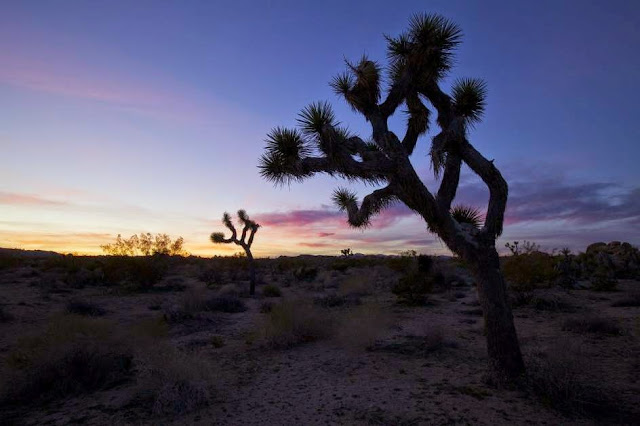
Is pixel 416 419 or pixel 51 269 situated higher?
pixel 51 269

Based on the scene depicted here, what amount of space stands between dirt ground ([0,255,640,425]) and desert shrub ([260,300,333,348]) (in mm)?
110

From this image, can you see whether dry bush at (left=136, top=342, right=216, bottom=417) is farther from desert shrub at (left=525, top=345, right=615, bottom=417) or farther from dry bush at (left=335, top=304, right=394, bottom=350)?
desert shrub at (left=525, top=345, right=615, bottom=417)

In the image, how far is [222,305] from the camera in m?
12.9

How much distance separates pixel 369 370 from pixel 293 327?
2.36 meters

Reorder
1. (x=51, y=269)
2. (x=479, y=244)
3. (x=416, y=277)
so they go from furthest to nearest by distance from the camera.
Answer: (x=51, y=269) < (x=416, y=277) < (x=479, y=244)

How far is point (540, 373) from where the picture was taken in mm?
5488

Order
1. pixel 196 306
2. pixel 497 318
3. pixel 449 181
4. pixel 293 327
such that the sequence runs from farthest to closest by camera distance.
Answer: pixel 196 306, pixel 293 327, pixel 449 181, pixel 497 318

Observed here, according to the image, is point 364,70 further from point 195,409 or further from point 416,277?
point 416,277

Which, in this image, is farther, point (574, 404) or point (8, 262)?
point (8, 262)

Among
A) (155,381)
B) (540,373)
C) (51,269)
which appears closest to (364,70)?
(540,373)

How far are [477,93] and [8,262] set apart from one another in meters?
28.9

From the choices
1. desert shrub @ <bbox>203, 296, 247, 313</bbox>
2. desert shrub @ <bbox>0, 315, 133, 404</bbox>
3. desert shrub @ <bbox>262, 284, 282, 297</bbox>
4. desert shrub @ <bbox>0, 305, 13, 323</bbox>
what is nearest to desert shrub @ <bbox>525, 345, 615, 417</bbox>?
desert shrub @ <bbox>0, 315, 133, 404</bbox>

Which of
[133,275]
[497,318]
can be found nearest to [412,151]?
[497,318]

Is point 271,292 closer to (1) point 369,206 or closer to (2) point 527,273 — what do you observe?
(2) point 527,273
